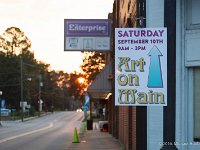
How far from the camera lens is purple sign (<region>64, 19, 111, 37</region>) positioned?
Answer: 68.1 ft

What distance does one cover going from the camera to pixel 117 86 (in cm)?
746

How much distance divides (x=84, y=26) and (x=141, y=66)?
44.9 ft

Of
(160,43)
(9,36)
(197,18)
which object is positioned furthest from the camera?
(9,36)

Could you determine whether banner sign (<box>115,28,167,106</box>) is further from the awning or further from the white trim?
the awning

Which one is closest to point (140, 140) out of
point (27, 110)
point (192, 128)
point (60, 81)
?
point (192, 128)

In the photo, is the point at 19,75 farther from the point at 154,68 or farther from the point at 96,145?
the point at 154,68

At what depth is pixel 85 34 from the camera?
21.1 m

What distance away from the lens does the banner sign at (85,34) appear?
20766 mm

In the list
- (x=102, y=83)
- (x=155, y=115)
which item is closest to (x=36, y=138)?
(x=102, y=83)

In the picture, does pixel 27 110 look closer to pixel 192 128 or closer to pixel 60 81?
pixel 60 81

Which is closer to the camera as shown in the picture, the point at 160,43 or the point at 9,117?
the point at 160,43

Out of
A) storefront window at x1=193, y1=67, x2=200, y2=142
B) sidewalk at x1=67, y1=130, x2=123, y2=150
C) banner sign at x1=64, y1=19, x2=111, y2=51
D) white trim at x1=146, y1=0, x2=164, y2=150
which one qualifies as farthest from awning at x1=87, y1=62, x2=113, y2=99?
storefront window at x1=193, y1=67, x2=200, y2=142

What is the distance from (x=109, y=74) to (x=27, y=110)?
81412 mm

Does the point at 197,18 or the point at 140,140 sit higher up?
the point at 197,18
